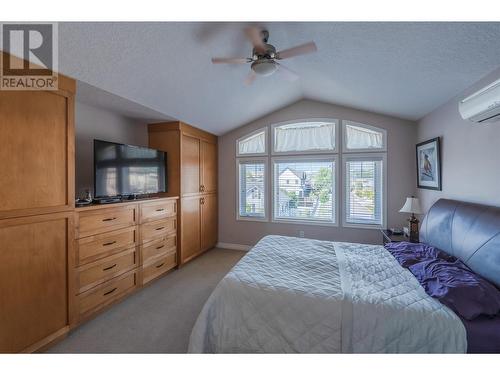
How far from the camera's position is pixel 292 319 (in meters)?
1.47

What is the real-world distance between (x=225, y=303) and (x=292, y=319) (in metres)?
0.46

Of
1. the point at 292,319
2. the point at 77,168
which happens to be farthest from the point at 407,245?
the point at 77,168

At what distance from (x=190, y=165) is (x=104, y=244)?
1763 mm

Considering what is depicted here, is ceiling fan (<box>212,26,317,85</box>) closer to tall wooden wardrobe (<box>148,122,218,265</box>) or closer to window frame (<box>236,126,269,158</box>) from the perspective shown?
tall wooden wardrobe (<box>148,122,218,265</box>)

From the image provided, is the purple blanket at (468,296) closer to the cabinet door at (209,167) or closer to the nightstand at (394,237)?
the nightstand at (394,237)

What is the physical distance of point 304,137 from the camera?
4.16m

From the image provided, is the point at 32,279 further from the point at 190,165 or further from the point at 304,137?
the point at 304,137

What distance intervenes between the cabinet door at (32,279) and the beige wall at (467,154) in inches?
147

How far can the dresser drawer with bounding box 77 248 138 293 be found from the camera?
2154 millimetres

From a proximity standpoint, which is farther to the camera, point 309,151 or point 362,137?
point 309,151

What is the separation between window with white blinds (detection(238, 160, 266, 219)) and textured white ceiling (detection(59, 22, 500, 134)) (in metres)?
1.49

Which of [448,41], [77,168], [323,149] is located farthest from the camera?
[323,149]

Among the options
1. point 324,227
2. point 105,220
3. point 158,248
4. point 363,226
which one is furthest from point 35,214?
point 363,226

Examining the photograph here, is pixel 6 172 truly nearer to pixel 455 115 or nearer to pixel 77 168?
pixel 77 168
